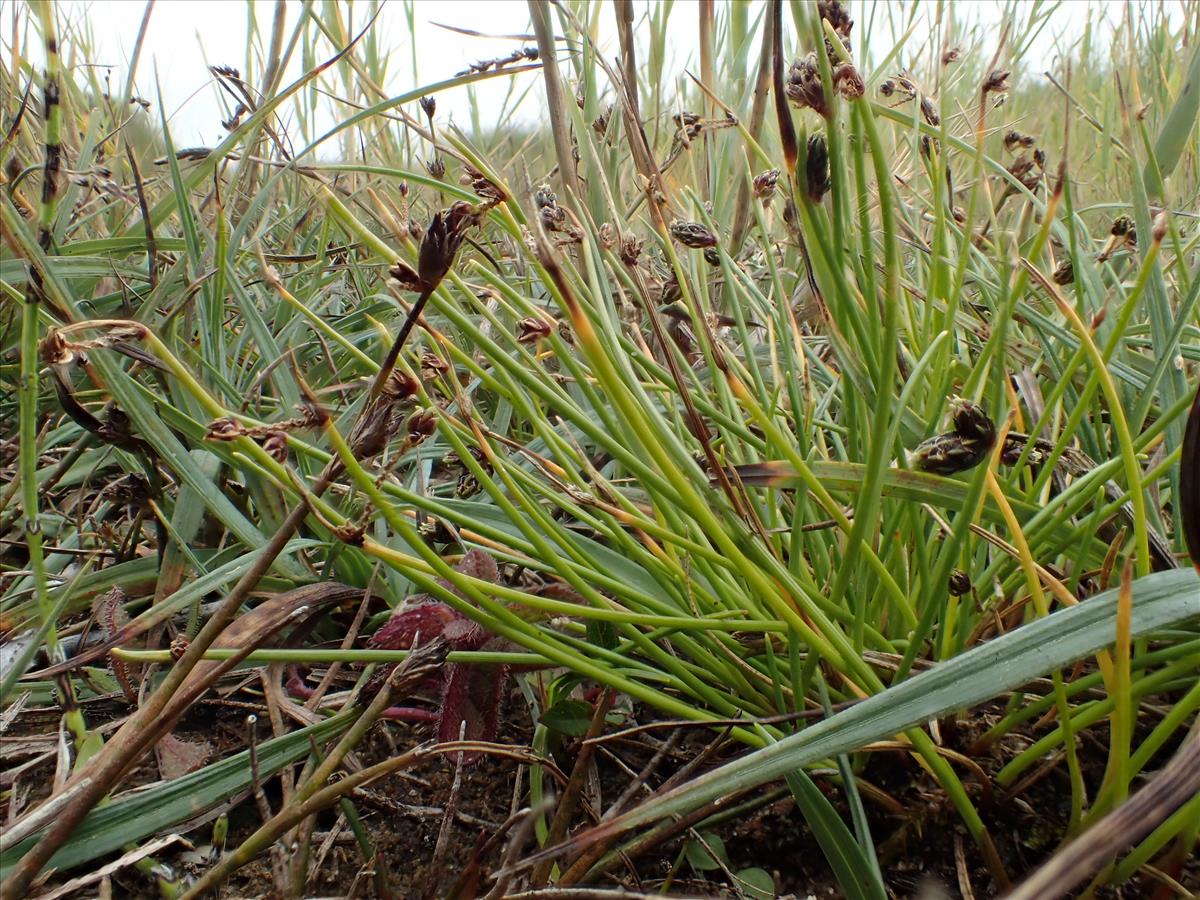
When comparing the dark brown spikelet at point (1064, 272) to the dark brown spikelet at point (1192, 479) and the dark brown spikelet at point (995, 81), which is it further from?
the dark brown spikelet at point (1192, 479)

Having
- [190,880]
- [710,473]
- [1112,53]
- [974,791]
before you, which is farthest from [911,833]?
[1112,53]

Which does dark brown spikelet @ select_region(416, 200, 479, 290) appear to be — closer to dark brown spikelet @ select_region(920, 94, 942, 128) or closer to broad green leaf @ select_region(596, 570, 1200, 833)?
broad green leaf @ select_region(596, 570, 1200, 833)

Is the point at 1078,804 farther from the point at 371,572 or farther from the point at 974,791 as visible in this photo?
the point at 371,572

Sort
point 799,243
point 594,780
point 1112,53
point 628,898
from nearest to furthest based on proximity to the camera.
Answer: point 628,898, point 799,243, point 594,780, point 1112,53

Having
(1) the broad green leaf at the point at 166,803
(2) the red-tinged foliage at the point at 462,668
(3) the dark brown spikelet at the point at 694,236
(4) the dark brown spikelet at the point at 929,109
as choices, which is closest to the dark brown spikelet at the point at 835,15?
(3) the dark brown spikelet at the point at 694,236

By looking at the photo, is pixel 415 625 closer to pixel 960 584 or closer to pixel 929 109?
pixel 960 584

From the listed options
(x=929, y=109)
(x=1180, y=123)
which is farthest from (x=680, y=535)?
(x=1180, y=123)
